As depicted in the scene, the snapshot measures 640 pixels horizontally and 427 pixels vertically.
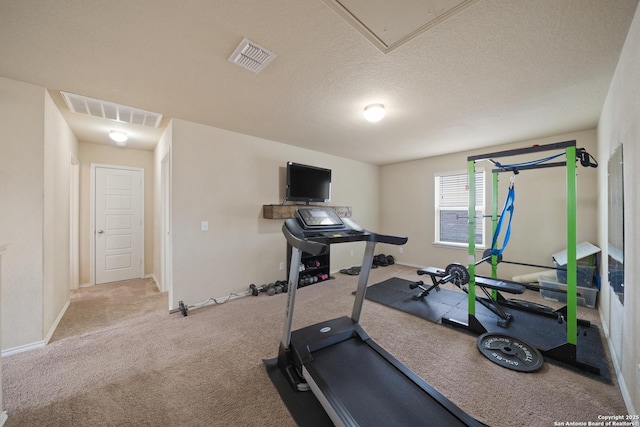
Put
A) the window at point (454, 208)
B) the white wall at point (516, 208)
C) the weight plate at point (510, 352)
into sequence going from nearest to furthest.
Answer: the weight plate at point (510, 352)
the white wall at point (516, 208)
the window at point (454, 208)

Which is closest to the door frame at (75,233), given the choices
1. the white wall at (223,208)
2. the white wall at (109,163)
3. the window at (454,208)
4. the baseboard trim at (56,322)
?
the white wall at (109,163)

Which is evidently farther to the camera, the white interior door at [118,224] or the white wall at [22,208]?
the white interior door at [118,224]

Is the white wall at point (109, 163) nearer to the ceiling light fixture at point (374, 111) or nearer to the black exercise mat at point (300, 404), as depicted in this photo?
the black exercise mat at point (300, 404)

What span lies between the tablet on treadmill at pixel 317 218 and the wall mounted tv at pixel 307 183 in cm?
179

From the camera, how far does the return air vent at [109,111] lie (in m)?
2.54

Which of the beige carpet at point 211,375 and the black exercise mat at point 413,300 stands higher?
the black exercise mat at point 413,300

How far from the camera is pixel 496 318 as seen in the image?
286cm

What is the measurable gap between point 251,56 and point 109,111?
7.29 feet

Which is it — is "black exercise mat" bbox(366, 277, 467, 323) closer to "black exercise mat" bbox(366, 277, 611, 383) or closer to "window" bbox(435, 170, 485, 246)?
"black exercise mat" bbox(366, 277, 611, 383)

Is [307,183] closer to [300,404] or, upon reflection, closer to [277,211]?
[277,211]

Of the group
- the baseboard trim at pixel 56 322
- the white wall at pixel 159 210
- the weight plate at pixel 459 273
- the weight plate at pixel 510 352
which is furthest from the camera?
the white wall at pixel 159 210

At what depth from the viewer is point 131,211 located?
4.56 meters

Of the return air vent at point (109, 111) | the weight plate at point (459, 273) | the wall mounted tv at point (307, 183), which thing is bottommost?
the weight plate at point (459, 273)

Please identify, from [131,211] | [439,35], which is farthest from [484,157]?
[131,211]
